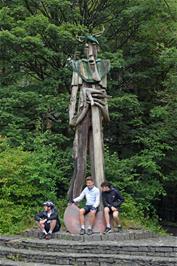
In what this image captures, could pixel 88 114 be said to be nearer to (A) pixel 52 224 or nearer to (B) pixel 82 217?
(B) pixel 82 217

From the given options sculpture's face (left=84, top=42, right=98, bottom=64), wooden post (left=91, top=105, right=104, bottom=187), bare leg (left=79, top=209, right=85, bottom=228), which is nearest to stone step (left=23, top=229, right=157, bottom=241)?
bare leg (left=79, top=209, right=85, bottom=228)

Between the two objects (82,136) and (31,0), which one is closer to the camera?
(82,136)

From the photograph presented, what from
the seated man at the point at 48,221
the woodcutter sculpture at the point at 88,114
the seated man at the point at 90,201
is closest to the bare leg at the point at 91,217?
the seated man at the point at 90,201

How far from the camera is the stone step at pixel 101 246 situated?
27.0 ft

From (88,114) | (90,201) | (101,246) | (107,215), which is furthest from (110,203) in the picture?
(88,114)

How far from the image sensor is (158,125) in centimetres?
1580

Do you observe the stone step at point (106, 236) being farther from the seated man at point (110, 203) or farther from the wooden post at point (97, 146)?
the wooden post at point (97, 146)

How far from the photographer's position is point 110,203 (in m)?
10.0

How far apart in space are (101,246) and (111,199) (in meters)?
1.57

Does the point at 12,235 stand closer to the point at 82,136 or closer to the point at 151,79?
Answer: the point at 82,136

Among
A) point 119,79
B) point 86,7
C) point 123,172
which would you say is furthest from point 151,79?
point 123,172

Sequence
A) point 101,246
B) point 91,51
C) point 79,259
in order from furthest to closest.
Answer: point 91,51 < point 101,246 < point 79,259

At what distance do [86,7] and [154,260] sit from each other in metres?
11.9

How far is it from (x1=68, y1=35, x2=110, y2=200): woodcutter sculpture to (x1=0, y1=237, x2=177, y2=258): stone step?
1693 mm
